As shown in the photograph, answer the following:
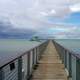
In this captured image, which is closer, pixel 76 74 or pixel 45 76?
pixel 76 74

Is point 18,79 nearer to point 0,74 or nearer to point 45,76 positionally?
point 0,74

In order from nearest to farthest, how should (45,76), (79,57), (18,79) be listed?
1. (79,57)
2. (18,79)
3. (45,76)

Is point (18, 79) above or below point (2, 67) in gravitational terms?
below

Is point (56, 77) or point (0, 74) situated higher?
point (0, 74)

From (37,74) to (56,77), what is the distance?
Result: 3.49 feet

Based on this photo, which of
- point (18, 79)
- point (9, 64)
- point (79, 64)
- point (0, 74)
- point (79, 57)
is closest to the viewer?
point (0, 74)

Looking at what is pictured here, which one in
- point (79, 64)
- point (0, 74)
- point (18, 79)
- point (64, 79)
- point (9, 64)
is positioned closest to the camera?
point (0, 74)

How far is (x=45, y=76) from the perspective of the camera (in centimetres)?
1030

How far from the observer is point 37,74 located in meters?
10.8

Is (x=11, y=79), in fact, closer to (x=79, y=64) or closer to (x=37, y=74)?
(x=79, y=64)

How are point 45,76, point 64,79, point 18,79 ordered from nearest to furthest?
point 18,79
point 64,79
point 45,76

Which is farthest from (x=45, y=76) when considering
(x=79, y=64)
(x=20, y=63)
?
(x=79, y=64)

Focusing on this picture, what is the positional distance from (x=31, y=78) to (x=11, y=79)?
11.9 ft

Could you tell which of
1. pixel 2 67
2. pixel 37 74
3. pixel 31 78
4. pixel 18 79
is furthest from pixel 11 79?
pixel 37 74
